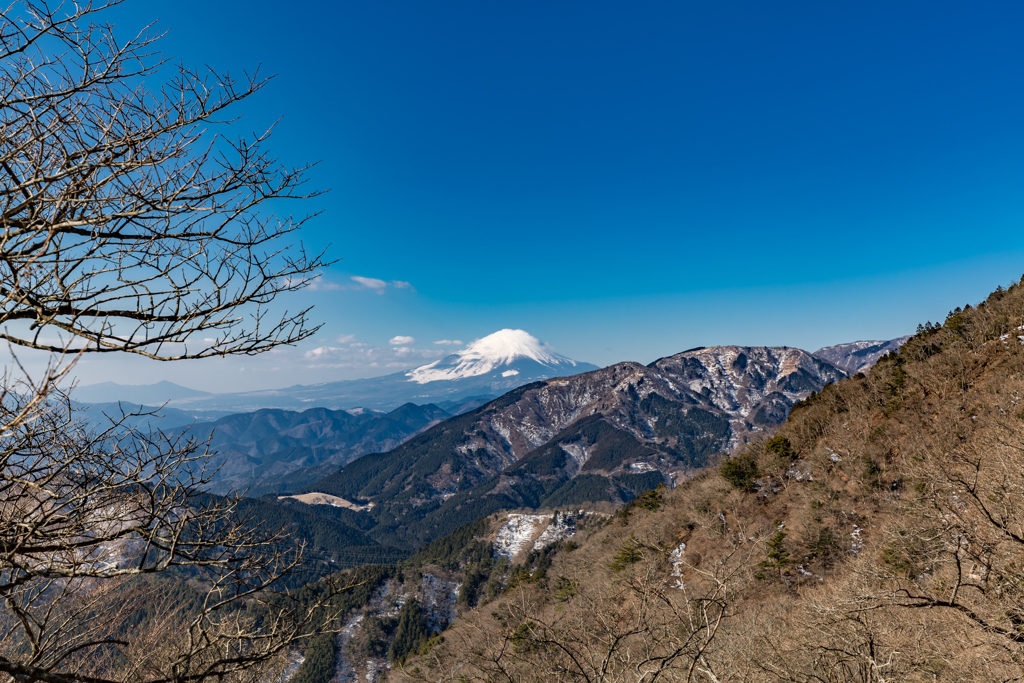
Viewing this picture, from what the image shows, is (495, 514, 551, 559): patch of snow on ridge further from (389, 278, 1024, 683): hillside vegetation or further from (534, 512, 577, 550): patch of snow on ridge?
(389, 278, 1024, 683): hillside vegetation

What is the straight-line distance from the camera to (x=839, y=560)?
89.4 feet

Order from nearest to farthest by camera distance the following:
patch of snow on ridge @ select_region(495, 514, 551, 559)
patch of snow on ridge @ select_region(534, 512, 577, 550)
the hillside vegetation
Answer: the hillside vegetation → patch of snow on ridge @ select_region(534, 512, 577, 550) → patch of snow on ridge @ select_region(495, 514, 551, 559)

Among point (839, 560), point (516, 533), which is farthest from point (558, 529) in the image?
point (839, 560)

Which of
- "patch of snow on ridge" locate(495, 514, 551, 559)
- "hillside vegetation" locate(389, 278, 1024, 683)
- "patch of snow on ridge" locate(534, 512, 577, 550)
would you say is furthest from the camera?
"patch of snow on ridge" locate(495, 514, 551, 559)

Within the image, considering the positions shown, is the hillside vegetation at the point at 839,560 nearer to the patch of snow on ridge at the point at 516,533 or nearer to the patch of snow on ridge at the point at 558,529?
the patch of snow on ridge at the point at 558,529

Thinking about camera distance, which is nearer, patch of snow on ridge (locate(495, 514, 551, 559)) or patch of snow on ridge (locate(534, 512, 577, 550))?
patch of snow on ridge (locate(534, 512, 577, 550))

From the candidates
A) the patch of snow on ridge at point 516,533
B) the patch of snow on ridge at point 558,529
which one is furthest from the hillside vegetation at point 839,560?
the patch of snow on ridge at point 516,533

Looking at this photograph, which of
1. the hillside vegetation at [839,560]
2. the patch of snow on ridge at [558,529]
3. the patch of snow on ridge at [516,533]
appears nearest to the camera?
the hillside vegetation at [839,560]

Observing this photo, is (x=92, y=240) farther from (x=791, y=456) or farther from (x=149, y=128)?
(x=791, y=456)

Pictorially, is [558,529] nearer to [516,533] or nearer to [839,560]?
[516,533]

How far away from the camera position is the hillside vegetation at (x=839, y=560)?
10188 mm

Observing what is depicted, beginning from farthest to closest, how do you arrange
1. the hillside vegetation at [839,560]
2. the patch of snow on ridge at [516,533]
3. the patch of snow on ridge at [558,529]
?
the patch of snow on ridge at [516,533], the patch of snow on ridge at [558,529], the hillside vegetation at [839,560]

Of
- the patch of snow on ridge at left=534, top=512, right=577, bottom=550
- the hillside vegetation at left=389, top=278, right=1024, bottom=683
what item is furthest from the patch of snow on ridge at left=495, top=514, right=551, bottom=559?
the hillside vegetation at left=389, top=278, right=1024, bottom=683

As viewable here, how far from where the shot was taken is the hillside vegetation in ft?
33.4
